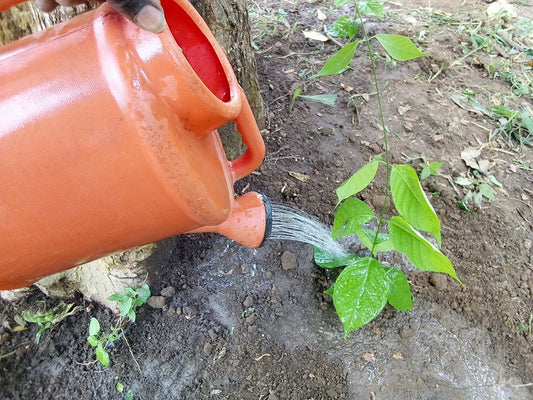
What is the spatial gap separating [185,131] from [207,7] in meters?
0.67

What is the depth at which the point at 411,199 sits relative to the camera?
0.94 meters

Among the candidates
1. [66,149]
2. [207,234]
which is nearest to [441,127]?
[207,234]

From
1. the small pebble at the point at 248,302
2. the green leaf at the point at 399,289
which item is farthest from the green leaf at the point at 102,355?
the green leaf at the point at 399,289

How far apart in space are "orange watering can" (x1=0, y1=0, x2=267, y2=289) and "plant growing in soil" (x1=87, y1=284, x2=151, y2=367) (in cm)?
57

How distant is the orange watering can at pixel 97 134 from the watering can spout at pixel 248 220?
289 millimetres

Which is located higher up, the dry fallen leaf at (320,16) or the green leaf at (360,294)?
the dry fallen leaf at (320,16)

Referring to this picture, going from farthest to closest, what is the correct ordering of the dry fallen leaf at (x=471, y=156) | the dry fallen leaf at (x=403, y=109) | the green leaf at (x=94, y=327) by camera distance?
the dry fallen leaf at (x=403, y=109), the dry fallen leaf at (x=471, y=156), the green leaf at (x=94, y=327)

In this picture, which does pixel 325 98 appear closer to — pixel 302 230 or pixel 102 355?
pixel 302 230

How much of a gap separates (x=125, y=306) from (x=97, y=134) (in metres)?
0.75

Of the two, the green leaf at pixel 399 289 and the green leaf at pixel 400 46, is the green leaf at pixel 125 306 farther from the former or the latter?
the green leaf at pixel 400 46

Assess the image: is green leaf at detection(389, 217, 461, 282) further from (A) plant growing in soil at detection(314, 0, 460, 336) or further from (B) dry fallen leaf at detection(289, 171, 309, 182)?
(B) dry fallen leaf at detection(289, 171, 309, 182)

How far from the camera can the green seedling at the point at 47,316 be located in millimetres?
1366

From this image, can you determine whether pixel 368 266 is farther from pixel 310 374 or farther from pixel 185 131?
pixel 185 131

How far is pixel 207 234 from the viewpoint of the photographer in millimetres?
1438
